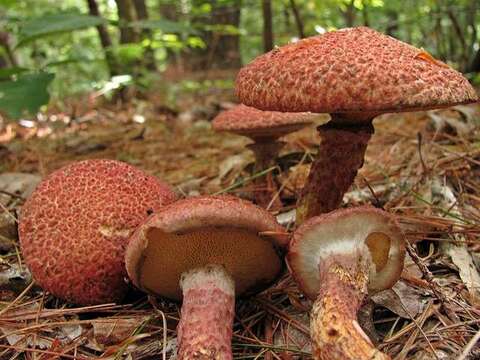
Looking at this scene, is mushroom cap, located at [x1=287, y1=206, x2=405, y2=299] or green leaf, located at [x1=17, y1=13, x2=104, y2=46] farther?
green leaf, located at [x1=17, y1=13, x2=104, y2=46]

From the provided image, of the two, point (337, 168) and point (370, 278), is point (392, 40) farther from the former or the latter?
point (370, 278)

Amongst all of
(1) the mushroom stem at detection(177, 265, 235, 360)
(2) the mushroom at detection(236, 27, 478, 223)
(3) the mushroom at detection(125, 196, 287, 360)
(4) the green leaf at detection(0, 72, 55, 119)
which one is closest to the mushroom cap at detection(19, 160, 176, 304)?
(3) the mushroom at detection(125, 196, 287, 360)

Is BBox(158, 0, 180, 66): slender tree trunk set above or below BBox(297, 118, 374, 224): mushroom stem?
below

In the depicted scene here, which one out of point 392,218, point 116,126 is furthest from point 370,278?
point 116,126

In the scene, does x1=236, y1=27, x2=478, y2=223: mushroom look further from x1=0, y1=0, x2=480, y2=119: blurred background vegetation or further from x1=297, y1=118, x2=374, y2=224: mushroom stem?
x1=0, y1=0, x2=480, y2=119: blurred background vegetation

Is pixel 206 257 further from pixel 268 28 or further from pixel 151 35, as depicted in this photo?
pixel 151 35

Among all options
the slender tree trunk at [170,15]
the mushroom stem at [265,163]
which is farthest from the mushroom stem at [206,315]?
the slender tree trunk at [170,15]

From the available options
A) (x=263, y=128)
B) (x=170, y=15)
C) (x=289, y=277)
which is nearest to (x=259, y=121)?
(x=263, y=128)
